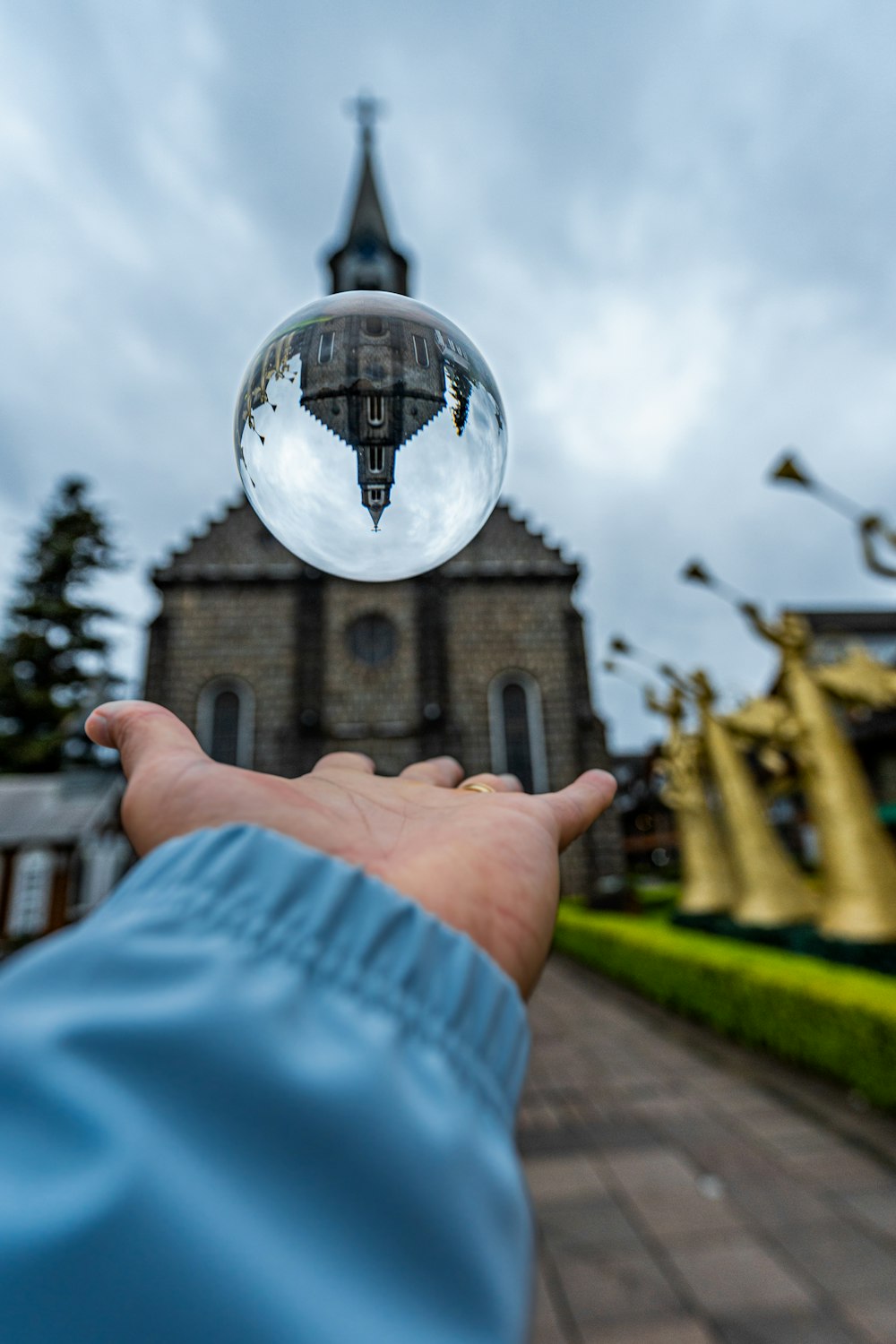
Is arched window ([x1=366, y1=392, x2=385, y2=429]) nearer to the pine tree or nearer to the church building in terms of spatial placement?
the church building

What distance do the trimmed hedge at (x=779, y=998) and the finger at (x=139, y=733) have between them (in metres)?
5.47

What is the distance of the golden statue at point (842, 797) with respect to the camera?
667cm

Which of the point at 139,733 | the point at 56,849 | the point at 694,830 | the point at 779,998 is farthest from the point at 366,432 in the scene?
the point at 694,830

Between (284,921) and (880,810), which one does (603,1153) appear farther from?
(880,810)

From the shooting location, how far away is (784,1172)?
159 inches

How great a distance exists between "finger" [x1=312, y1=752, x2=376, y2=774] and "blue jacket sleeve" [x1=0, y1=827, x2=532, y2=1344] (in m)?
0.64

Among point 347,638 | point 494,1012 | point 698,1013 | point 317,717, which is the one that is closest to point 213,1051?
point 494,1012

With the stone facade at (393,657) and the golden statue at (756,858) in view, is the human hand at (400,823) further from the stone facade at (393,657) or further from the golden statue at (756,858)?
the golden statue at (756,858)

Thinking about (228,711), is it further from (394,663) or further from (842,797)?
(842,797)

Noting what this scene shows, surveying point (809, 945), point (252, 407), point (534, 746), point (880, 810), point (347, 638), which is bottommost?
point (809, 945)

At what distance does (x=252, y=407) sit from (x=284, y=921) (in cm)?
92

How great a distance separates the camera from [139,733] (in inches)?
42.3

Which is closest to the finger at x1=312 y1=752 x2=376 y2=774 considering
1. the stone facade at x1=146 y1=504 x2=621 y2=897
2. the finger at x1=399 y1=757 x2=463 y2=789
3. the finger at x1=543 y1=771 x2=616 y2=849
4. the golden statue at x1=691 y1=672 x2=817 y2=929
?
the finger at x1=399 y1=757 x2=463 y2=789

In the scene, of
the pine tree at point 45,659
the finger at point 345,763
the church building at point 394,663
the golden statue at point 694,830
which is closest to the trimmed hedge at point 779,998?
the golden statue at point 694,830
